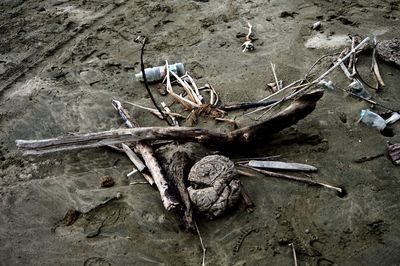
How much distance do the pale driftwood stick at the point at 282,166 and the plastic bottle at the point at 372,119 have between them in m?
1.00

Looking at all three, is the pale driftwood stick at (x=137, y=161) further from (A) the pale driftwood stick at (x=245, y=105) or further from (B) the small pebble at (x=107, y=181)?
(A) the pale driftwood stick at (x=245, y=105)

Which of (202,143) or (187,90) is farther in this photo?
(187,90)

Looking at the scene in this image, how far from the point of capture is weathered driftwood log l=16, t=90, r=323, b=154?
4016mm

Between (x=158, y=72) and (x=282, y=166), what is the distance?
8.06 feet

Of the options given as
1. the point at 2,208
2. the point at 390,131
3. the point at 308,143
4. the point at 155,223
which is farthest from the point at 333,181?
the point at 2,208

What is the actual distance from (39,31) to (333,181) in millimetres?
5593

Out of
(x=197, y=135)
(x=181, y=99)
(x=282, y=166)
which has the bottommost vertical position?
(x=282, y=166)

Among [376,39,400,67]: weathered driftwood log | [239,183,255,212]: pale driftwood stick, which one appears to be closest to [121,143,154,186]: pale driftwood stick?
[239,183,255,212]: pale driftwood stick

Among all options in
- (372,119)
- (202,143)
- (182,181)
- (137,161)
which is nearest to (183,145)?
(202,143)

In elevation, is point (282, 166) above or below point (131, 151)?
below

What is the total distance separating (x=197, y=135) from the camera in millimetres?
4008

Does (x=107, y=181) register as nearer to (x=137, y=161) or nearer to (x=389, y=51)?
(x=137, y=161)

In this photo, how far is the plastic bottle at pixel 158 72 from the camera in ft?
17.9

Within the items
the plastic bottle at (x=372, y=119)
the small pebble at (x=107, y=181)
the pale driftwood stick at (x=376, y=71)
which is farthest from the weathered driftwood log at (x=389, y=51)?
the small pebble at (x=107, y=181)
